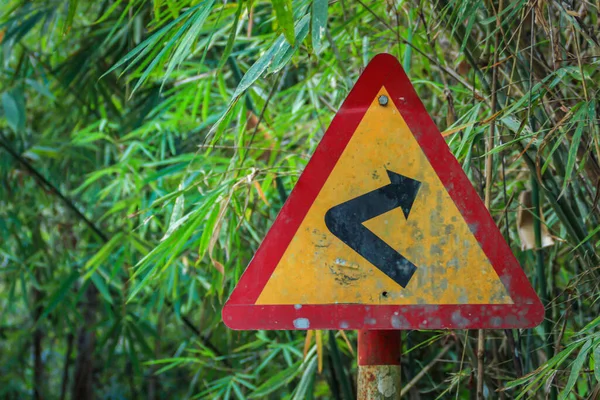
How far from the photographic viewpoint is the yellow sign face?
1011mm

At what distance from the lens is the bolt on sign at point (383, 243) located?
101cm

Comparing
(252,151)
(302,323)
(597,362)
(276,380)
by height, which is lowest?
(597,362)

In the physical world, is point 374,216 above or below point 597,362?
above

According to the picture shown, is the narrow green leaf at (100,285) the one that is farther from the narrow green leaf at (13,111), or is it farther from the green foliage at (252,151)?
the narrow green leaf at (13,111)

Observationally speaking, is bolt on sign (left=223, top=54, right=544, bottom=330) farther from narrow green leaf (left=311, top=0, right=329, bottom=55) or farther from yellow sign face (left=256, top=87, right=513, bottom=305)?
narrow green leaf (left=311, top=0, right=329, bottom=55)

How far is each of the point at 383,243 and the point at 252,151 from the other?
1.05 m

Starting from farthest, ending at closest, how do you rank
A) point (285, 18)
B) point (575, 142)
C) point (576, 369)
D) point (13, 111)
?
point (13, 111)
point (575, 142)
point (576, 369)
point (285, 18)

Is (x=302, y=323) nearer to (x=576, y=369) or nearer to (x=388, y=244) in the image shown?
(x=388, y=244)

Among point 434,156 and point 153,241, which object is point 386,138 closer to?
point 434,156

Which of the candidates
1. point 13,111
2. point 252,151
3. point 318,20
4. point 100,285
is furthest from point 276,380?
point 13,111

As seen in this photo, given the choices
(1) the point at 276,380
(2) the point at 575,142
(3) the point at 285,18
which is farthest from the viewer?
(1) the point at 276,380

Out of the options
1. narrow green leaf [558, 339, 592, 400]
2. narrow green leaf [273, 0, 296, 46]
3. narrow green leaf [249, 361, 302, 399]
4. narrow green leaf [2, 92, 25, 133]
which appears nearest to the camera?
narrow green leaf [273, 0, 296, 46]

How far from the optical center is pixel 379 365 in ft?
3.49

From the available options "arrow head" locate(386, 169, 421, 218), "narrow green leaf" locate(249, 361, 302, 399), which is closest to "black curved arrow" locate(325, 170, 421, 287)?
"arrow head" locate(386, 169, 421, 218)
